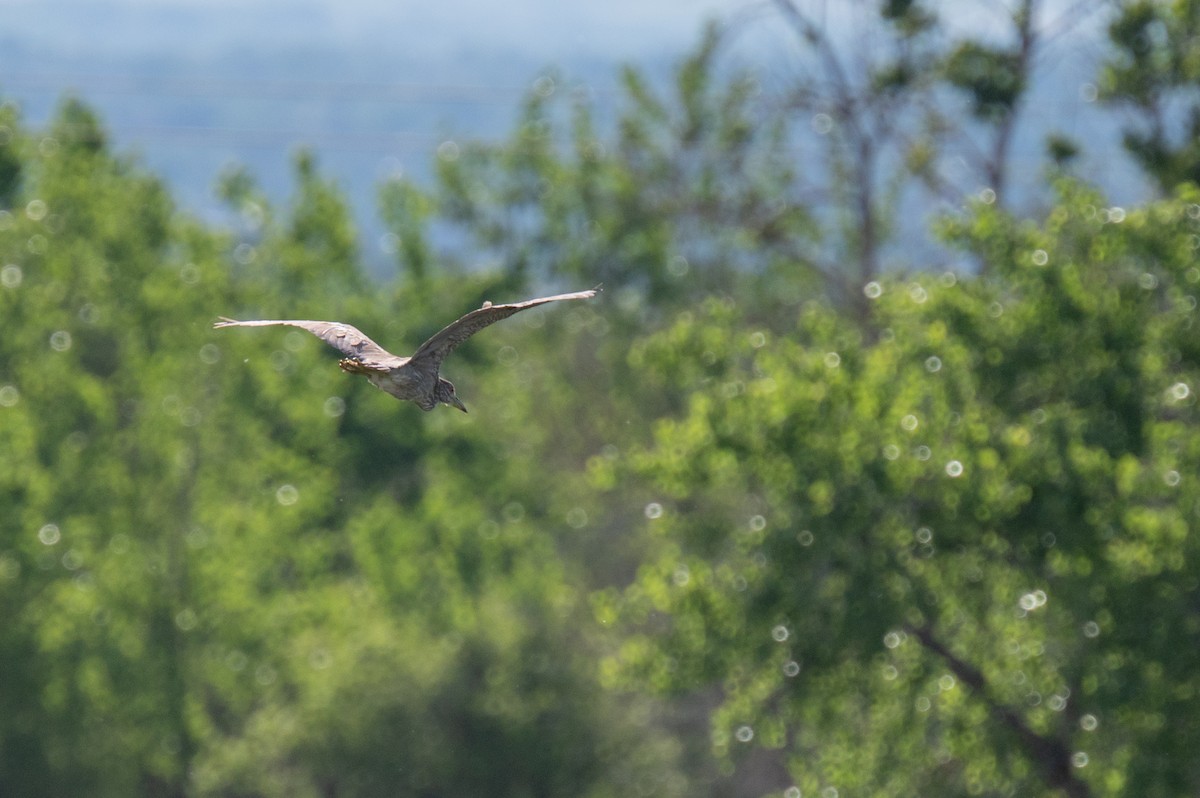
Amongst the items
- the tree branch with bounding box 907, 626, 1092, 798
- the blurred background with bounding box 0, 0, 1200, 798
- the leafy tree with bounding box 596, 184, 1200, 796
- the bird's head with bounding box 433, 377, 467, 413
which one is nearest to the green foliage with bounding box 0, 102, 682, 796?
the blurred background with bounding box 0, 0, 1200, 798

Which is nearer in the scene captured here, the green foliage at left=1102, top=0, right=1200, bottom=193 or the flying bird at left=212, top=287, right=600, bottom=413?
the flying bird at left=212, top=287, right=600, bottom=413

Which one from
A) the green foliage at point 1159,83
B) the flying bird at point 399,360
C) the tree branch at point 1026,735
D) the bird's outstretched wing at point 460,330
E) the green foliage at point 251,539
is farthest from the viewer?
the green foliage at point 251,539

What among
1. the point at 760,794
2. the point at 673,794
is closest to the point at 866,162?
the point at 673,794

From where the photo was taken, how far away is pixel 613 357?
124 ft

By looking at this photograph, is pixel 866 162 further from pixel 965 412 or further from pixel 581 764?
pixel 965 412

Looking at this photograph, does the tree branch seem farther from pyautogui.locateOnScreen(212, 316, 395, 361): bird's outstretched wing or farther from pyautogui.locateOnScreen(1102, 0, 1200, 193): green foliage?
pyautogui.locateOnScreen(212, 316, 395, 361): bird's outstretched wing

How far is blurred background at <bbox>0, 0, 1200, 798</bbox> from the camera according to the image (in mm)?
19156

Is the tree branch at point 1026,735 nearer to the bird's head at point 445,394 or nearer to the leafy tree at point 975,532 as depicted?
the leafy tree at point 975,532

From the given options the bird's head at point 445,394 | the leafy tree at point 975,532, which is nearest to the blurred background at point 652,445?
the leafy tree at point 975,532

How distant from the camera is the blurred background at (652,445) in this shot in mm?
19156

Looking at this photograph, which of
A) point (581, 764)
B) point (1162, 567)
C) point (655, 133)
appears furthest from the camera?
point (655, 133)

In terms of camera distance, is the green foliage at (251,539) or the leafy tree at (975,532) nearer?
the leafy tree at (975,532)

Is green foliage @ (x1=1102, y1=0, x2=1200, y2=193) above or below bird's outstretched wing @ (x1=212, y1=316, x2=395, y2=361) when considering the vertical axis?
below

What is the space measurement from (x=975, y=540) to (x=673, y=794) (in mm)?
11744
